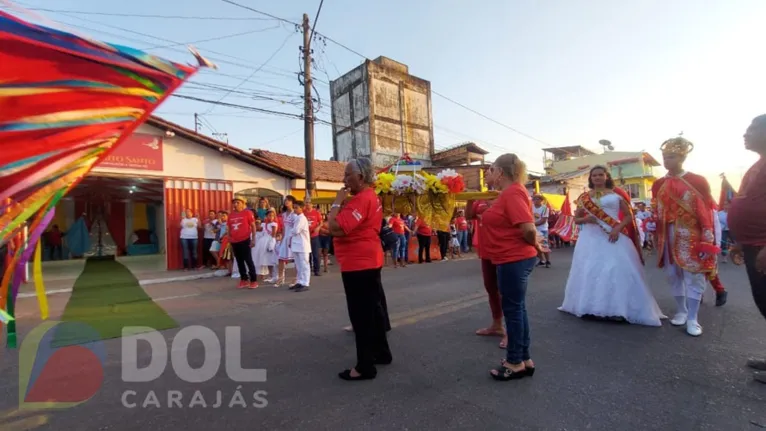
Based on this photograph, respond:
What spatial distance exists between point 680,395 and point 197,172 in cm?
1262

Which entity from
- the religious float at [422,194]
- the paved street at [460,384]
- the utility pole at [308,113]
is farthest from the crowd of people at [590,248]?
the utility pole at [308,113]

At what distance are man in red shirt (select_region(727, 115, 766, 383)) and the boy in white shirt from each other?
6.01m

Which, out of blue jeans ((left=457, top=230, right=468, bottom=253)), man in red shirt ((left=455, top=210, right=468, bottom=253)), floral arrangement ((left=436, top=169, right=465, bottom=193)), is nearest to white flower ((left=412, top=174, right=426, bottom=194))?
floral arrangement ((left=436, top=169, right=465, bottom=193))

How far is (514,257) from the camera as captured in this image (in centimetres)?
296

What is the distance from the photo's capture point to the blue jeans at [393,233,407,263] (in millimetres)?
11406

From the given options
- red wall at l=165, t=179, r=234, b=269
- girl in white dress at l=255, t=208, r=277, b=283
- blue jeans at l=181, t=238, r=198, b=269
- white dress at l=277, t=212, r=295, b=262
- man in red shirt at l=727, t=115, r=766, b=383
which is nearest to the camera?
man in red shirt at l=727, t=115, r=766, b=383

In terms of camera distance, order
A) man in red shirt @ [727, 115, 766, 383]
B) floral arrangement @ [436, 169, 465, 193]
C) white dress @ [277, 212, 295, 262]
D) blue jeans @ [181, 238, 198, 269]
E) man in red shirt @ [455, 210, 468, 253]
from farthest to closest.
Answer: man in red shirt @ [455, 210, 468, 253], blue jeans @ [181, 238, 198, 269], white dress @ [277, 212, 295, 262], floral arrangement @ [436, 169, 465, 193], man in red shirt @ [727, 115, 766, 383]

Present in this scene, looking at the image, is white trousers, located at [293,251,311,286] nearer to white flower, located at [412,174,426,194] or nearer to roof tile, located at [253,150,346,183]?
white flower, located at [412,174,426,194]

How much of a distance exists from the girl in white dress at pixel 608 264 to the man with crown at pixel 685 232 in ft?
0.89

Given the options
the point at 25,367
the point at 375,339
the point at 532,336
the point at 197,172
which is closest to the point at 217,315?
the point at 25,367

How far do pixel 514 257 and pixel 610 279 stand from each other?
82.2 inches

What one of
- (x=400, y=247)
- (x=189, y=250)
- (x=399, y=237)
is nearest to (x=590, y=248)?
(x=399, y=237)

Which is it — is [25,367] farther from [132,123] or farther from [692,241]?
[692,241]

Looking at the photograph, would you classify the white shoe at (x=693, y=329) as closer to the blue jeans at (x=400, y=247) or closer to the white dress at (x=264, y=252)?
the white dress at (x=264, y=252)
